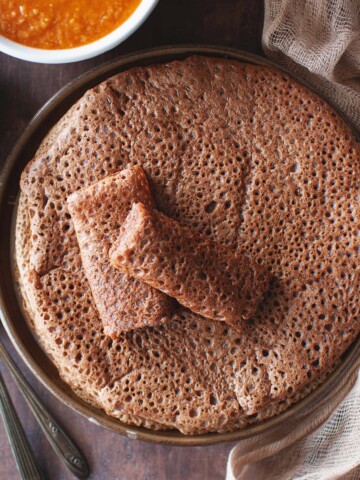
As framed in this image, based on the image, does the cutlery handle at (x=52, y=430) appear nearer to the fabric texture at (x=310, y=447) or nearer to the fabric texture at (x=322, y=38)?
the fabric texture at (x=310, y=447)

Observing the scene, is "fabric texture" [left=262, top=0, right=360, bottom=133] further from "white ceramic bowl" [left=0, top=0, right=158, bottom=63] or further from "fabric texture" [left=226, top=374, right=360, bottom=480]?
"fabric texture" [left=226, top=374, right=360, bottom=480]

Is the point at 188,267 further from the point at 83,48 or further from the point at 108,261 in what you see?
the point at 83,48

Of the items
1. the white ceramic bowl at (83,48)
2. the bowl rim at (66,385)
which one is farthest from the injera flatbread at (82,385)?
the white ceramic bowl at (83,48)

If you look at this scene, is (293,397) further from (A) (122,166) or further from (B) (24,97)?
(B) (24,97)

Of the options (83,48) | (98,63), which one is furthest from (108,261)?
(98,63)

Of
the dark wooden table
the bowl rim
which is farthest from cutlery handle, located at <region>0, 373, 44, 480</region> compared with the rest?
the bowl rim

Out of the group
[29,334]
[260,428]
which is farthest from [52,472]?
[260,428]
